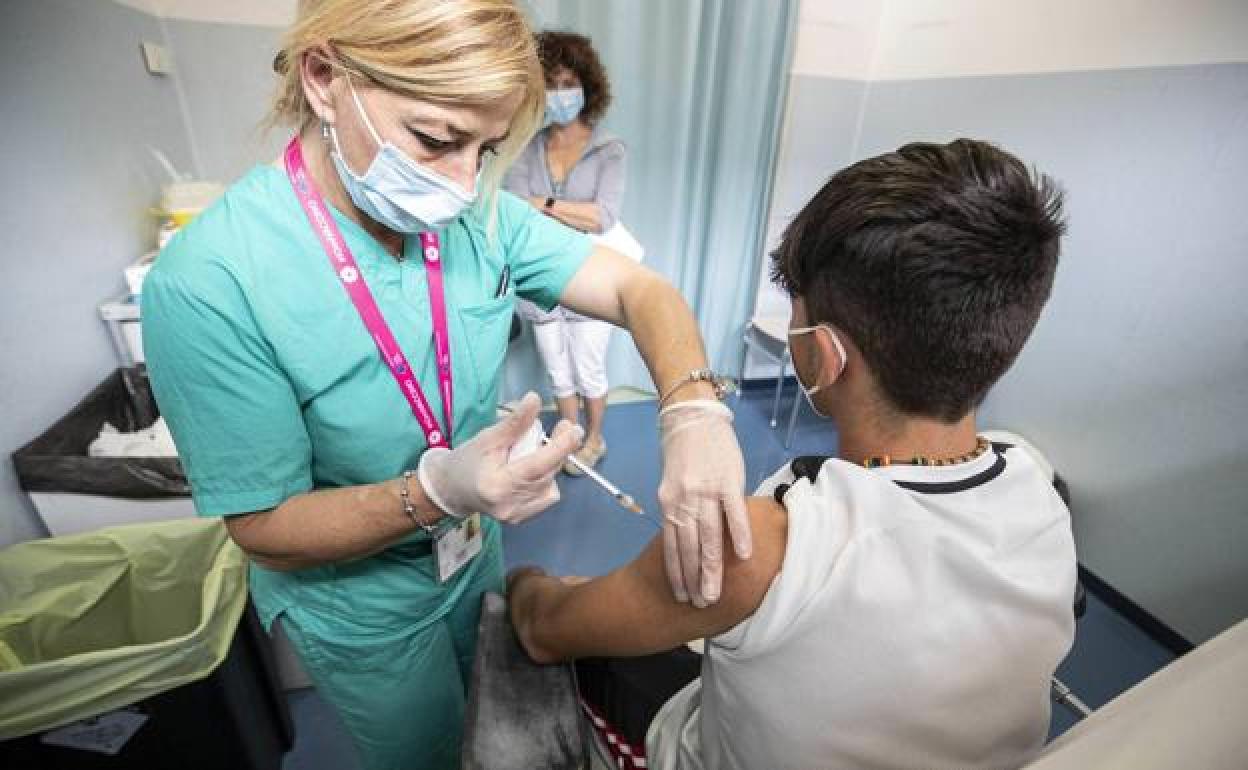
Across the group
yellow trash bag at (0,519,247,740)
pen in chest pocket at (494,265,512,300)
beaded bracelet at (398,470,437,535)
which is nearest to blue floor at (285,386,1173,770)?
yellow trash bag at (0,519,247,740)

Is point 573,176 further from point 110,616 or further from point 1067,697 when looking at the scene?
point 1067,697

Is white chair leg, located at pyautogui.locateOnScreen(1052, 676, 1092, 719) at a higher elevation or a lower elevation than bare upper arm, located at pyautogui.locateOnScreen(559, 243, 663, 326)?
lower

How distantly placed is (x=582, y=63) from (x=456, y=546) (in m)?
1.66

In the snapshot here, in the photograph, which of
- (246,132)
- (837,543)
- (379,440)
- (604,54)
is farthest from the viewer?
(604,54)

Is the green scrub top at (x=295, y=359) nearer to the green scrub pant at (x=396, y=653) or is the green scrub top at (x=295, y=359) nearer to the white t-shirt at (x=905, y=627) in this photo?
the green scrub pant at (x=396, y=653)

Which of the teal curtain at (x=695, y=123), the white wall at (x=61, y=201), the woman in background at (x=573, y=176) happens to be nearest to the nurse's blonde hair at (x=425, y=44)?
the white wall at (x=61, y=201)

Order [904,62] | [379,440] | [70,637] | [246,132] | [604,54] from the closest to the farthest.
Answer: [379,440], [70,637], [246,132], [604,54], [904,62]

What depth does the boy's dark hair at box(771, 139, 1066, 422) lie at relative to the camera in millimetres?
646

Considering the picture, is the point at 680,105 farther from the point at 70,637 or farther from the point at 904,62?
the point at 70,637

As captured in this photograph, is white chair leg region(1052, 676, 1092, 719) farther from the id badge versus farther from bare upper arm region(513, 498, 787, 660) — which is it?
the id badge

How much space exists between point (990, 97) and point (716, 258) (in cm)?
125

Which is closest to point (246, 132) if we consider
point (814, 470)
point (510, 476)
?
point (510, 476)

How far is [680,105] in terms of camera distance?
248 centimetres

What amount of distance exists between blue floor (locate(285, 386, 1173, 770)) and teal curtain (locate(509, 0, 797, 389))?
1.63ft
